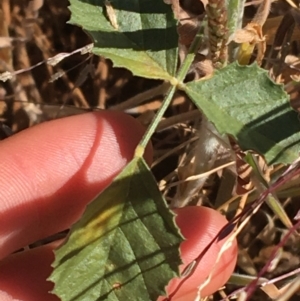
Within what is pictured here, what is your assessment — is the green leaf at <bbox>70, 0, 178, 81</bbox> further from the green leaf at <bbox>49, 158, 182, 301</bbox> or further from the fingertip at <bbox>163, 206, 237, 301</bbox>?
the fingertip at <bbox>163, 206, 237, 301</bbox>

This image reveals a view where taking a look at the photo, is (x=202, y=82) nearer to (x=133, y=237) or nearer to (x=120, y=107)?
(x=133, y=237)

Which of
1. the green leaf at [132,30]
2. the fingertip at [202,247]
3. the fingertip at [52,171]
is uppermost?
the green leaf at [132,30]

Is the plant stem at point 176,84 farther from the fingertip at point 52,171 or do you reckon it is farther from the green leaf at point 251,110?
the fingertip at point 52,171

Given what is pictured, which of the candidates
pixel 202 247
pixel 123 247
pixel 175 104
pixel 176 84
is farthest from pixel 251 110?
pixel 175 104

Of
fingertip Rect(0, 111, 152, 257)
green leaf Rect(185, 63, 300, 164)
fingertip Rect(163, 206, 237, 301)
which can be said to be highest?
green leaf Rect(185, 63, 300, 164)

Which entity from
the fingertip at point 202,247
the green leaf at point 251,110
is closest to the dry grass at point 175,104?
the fingertip at point 202,247

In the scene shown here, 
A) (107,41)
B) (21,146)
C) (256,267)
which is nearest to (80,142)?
(21,146)

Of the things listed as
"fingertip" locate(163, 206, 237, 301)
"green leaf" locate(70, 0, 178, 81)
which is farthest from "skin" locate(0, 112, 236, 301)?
"green leaf" locate(70, 0, 178, 81)
